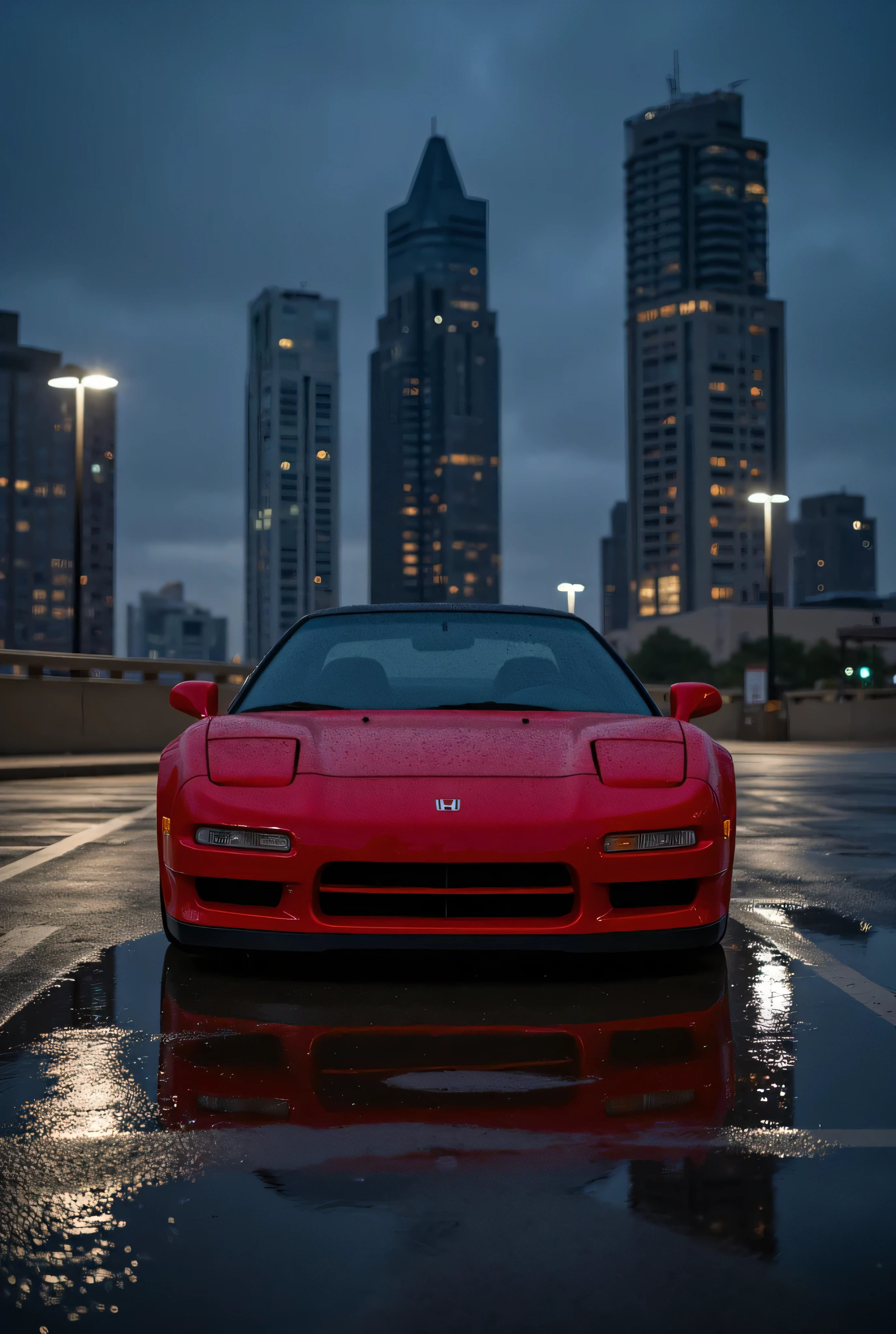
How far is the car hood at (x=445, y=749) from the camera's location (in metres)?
4.70

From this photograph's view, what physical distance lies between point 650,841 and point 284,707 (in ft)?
5.52

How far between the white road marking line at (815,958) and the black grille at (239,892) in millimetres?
2018

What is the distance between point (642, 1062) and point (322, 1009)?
3.69 ft

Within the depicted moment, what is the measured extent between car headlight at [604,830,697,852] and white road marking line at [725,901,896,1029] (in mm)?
829

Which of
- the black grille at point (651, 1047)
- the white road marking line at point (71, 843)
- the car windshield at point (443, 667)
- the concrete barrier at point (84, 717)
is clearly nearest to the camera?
the black grille at point (651, 1047)

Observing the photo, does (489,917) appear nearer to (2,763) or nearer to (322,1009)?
(322,1009)

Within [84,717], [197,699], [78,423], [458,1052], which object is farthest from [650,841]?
[78,423]

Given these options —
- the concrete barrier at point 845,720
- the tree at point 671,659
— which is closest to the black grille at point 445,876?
the concrete barrier at point 845,720

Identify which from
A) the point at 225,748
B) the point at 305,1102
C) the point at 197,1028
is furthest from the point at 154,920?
the point at 305,1102

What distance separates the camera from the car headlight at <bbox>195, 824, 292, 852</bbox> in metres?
4.54

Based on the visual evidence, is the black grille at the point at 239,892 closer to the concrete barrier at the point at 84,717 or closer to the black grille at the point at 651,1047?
the black grille at the point at 651,1047

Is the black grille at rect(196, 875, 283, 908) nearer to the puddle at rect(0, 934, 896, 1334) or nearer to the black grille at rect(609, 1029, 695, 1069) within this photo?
the puddle at rect(0, 934, 896, 1334)

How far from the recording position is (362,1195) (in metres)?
2.81

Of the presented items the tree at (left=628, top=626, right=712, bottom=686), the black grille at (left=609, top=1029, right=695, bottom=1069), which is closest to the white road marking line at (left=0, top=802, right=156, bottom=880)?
the black grille at (left=609, top=1029, right=695, bottom=1069)
